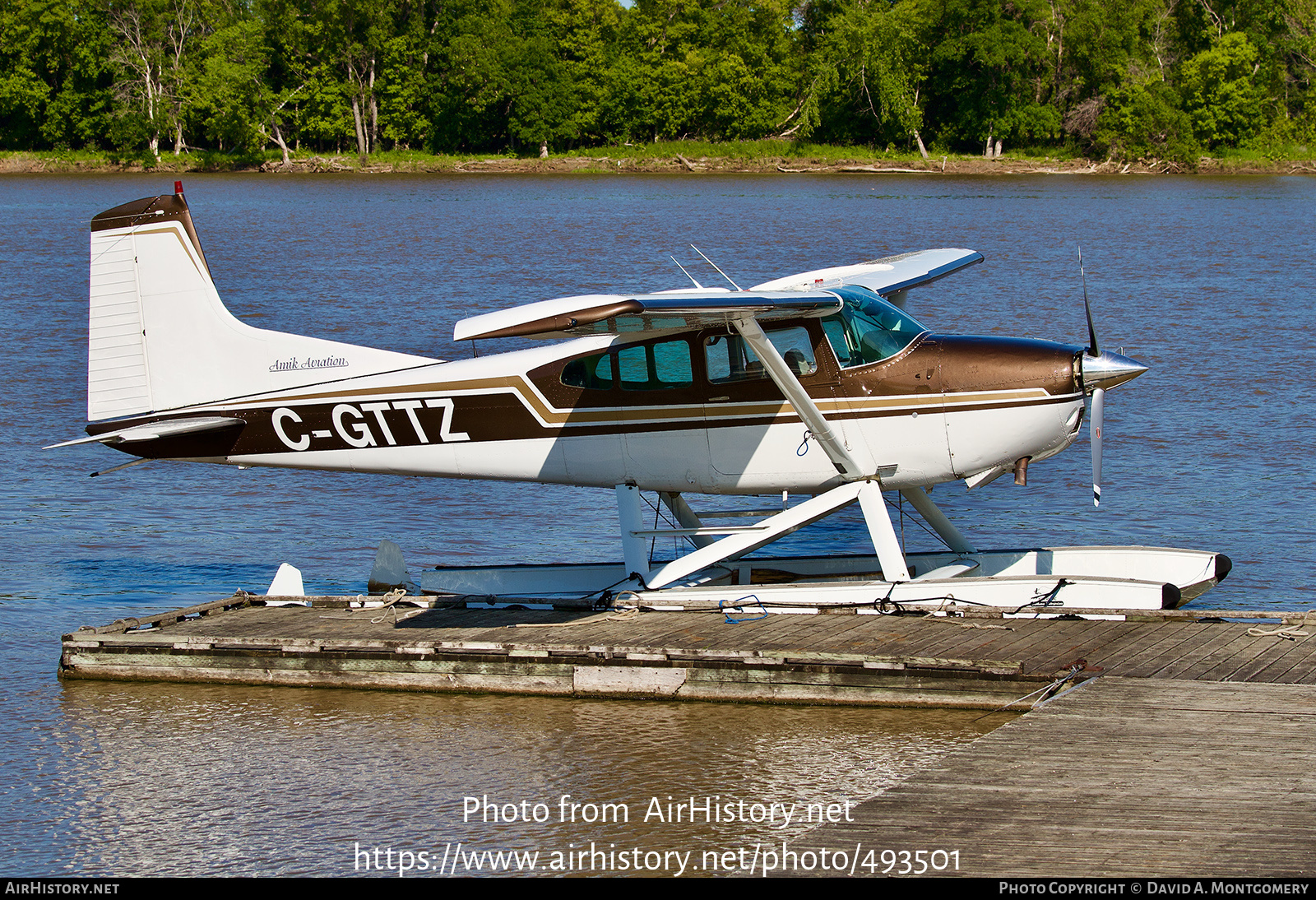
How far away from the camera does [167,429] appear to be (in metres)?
10.1

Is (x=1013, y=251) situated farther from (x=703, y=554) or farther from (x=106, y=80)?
(x=106, y=80)

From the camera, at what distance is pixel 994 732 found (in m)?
7.39

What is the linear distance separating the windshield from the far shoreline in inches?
Answer: 2587

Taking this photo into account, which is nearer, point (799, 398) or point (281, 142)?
point (799, 398)

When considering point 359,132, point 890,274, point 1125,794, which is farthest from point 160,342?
point 359,132

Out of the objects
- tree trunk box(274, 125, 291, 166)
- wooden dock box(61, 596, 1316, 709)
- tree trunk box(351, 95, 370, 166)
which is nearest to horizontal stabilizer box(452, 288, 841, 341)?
wooden dock box(61, 596, 1316, 709)

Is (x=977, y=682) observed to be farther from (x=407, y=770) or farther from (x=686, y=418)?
(x=407, y=770)

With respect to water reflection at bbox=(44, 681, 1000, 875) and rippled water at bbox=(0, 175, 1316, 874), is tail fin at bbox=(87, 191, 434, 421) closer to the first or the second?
rippled water at bbox=(0, 175, 1316, 874)

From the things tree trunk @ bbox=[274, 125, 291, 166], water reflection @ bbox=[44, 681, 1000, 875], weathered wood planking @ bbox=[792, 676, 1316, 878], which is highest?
tree trunk @ bbox=[274, 125, 291, 166]

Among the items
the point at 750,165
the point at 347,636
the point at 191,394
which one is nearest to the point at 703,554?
the point at 347,636

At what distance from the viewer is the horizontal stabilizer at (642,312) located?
7.66 metres

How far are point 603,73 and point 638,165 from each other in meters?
6.52

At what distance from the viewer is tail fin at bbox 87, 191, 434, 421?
10.4 meters

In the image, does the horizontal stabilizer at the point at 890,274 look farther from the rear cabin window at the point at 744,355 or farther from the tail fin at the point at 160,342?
the tail fin at the point at 160,342
